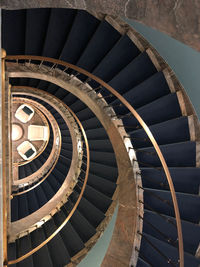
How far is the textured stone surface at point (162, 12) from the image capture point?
1.78m

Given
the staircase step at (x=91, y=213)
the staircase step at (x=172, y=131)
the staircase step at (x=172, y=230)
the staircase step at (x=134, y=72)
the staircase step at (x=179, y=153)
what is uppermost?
the staircase step at (x=134, y=72)

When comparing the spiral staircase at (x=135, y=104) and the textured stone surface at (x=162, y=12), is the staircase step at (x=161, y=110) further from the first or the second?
the textured stone surface at (x=162, y=12)

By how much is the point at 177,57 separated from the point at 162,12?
2115 mm

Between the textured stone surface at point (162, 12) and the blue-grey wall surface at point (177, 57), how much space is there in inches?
73.7

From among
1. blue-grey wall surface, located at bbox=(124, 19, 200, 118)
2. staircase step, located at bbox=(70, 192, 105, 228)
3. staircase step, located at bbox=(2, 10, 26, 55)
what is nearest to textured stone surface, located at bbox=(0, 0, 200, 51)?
staircase step, located at bbox=(2, 10, 26, 55)

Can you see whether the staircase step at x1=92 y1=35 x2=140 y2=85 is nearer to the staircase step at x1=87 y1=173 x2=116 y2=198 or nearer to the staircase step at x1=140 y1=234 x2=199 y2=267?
the staircase step at x1=140 y1=234 x2=199 y2=267

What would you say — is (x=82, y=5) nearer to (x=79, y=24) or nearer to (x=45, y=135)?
(x=79, y=24)

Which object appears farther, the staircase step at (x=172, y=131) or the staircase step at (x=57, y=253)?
the staircase step at (x=57, y=253)

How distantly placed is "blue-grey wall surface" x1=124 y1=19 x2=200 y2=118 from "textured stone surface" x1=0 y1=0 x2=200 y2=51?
73.7 inches

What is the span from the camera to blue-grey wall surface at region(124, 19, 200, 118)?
3680mm

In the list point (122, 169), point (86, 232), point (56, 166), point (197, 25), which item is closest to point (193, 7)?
point (197, 25)

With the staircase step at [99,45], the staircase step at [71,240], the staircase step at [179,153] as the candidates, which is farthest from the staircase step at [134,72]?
the staircase step at [71,240]

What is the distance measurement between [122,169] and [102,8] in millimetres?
3206

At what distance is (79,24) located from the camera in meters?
3.96
